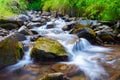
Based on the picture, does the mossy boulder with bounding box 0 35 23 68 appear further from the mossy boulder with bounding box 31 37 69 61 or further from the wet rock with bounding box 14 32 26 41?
the wet rock with bounding box 14 32 26 41

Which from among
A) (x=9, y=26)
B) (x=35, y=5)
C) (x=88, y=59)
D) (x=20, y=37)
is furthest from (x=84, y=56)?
(x=35, y=5)

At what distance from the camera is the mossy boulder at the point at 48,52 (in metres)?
7.11

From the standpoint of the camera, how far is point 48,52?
23.2 ft

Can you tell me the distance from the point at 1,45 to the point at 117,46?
447 centimetres

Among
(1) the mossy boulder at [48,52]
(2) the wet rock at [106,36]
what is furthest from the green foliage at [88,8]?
(1) the mossy boulder at [48,52]

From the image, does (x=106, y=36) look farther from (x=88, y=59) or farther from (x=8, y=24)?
(x=8, y=24)

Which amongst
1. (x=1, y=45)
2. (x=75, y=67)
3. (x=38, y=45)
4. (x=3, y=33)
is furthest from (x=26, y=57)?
(x=3, y=33)

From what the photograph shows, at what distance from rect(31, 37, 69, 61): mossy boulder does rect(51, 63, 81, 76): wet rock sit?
1.39 ft

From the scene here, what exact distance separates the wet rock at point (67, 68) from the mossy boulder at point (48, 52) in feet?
1.39

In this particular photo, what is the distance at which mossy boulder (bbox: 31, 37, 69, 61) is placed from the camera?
7105 mm

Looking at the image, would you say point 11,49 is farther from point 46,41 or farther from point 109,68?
point 109,68

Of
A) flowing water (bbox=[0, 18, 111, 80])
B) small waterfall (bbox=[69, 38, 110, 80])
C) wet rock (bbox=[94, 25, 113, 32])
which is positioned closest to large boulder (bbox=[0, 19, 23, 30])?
flowing water (bbox=[0, 18, 111, 80])

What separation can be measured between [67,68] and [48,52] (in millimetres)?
A: 878

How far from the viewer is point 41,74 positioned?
6.21 m
